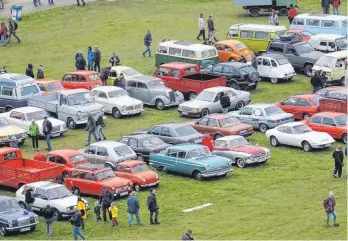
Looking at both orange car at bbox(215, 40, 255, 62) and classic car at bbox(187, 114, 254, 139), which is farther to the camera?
orange car at bbox(215, 40, 255, 62)

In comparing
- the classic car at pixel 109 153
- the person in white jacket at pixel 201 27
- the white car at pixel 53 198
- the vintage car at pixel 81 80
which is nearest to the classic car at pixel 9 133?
the classic car at pixel 109 153

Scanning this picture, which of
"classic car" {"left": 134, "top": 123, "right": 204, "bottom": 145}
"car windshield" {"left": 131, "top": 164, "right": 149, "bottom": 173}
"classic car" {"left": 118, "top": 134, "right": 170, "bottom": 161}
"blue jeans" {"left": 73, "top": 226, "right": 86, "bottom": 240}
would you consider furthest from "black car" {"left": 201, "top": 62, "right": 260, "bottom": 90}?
"blue jeans" {"left": 73, "top": 226, "right": 86, "bottom": 240}

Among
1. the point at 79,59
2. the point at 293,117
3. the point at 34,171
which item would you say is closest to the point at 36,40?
the point at 79,59

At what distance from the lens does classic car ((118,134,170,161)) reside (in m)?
48.2

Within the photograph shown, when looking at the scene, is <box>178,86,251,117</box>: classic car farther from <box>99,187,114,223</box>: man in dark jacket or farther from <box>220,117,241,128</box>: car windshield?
<box>99,187,114,223</box>: man in dark jacket

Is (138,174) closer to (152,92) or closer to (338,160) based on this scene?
(338,160)

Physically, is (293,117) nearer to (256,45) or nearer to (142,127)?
(142,127)

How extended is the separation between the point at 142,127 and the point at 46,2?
104 ft

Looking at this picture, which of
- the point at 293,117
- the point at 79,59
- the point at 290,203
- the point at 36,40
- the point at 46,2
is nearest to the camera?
the point at 290,203

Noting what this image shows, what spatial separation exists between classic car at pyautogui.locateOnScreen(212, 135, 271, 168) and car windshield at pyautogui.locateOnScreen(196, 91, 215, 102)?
23.2 feet

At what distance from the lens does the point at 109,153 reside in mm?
46906

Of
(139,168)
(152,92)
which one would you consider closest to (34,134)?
(139,168)

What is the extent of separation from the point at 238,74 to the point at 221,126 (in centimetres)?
879

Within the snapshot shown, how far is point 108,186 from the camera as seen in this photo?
142 ft
